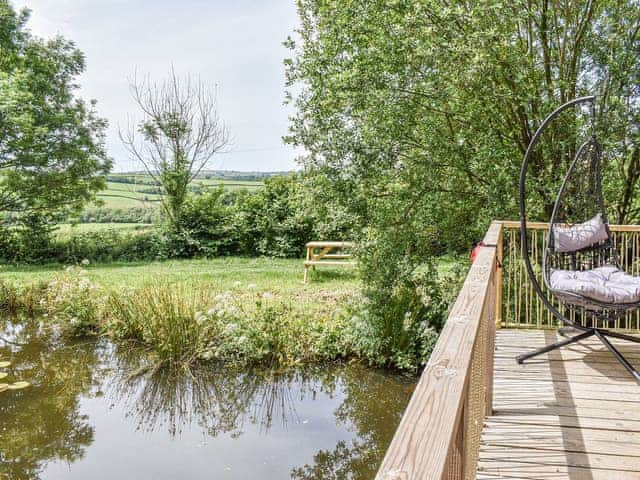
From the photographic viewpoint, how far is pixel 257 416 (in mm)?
4473

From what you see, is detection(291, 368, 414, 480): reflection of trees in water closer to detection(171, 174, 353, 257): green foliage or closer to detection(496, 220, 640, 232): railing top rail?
detection(496, 220, 640, 232): railing top rail

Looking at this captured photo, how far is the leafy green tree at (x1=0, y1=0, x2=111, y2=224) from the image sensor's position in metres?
10.8

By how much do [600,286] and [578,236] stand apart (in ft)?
2.20

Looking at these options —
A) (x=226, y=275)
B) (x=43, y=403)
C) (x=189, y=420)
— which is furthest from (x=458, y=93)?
(x=226, y=275)

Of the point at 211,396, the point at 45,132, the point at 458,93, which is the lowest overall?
the point at 211,396

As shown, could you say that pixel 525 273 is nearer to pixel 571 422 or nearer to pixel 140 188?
pixel 571 422

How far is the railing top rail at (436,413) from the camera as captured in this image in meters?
0.62

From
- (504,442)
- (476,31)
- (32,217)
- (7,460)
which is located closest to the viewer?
(504,442)

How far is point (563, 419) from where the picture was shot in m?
2.33

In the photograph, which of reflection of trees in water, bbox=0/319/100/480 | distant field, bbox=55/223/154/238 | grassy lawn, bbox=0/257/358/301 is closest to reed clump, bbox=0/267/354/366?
reflection of trees in water, bbox=0/319/100/480

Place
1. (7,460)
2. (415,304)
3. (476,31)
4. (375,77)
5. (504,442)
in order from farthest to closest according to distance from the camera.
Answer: (415,304)
(375,77)
(476,31)
(7,460)
(504,442)

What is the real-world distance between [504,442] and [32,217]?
12487mm

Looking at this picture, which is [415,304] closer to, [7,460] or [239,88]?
[7,460]

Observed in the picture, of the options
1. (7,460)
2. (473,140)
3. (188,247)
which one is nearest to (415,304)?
(473,140)
